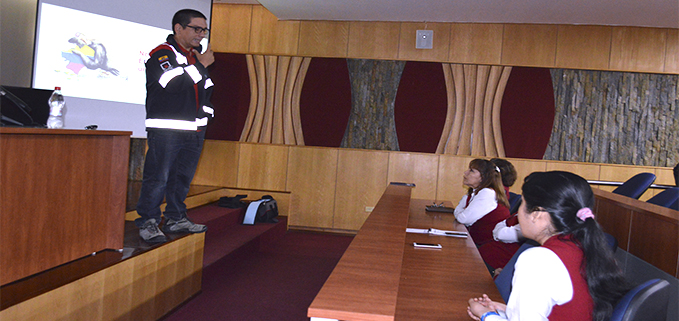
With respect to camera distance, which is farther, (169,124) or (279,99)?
Result: (279,99)

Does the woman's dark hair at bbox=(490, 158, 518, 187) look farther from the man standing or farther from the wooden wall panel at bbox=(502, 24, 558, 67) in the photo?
the wooden wall panel at bbox=(502, 24, 558, 67)

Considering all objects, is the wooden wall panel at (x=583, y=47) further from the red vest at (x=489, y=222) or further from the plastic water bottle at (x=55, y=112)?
the plastic water bottle at (x=55, y=112)

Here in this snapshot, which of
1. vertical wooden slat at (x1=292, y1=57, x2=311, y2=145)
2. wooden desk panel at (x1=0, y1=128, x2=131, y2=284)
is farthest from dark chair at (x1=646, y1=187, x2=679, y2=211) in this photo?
vertical wooden slat at (x1=292, y1=57, x2=311, y2=145)

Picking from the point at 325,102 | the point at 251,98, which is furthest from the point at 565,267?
the point at 251,98

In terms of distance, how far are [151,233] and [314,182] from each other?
345cm

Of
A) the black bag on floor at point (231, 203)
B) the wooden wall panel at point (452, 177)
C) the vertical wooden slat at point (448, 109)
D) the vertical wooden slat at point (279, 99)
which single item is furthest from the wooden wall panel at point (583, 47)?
the black bag on floor at point (231, 203)

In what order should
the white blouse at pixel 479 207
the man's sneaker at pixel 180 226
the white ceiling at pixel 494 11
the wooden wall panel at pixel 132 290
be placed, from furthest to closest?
the white ceiling at pixel 494 11 → the white blouse at pixel 479 207 → the man's sneaker at pixel 180 226 → the wooden wall panel at pixel 132 290

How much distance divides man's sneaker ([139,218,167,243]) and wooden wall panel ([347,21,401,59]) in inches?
155

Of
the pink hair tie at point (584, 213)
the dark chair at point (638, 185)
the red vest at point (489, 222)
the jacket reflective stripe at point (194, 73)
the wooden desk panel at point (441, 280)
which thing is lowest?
the wooden desk panel at point (441, 280)

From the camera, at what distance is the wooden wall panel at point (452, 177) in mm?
5914

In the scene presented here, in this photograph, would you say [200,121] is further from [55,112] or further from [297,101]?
[297,101]

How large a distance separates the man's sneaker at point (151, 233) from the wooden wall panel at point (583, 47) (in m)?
5.12

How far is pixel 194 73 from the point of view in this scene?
117 inches

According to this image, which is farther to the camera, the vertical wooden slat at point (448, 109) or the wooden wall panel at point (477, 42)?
the vertical wooden slat at point (448, 109)
